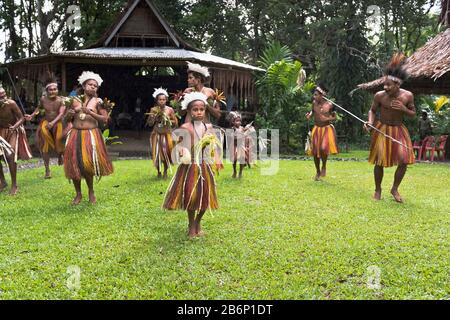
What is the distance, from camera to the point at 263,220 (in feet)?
16.4

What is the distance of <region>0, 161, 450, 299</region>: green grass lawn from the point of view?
3092mm

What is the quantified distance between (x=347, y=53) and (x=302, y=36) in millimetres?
3492

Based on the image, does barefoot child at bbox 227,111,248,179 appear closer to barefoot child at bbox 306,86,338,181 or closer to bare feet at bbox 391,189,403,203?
barefoot child at bbox 306,86,338,181

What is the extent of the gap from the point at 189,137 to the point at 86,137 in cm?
197

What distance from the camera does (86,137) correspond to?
551 centimetres

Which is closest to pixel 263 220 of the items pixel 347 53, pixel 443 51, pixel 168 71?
pixel 443 51

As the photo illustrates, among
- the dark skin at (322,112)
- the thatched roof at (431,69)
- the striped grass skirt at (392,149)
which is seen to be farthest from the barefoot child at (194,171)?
the thatched roof at (431,69)

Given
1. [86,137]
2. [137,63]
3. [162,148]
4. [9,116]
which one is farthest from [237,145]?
[137,63]

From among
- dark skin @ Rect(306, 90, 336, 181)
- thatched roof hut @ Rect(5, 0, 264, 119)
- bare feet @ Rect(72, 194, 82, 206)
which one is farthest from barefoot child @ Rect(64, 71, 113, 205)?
thatched roof hut @ Rect(5, 0, 264, 119)

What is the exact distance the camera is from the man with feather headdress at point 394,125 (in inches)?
227

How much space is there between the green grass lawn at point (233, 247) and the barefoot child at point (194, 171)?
371 mm

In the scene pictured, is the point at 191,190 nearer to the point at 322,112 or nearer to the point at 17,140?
the point at 17,140

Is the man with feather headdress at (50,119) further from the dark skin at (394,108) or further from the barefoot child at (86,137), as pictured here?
the dark skin at (394,108)
